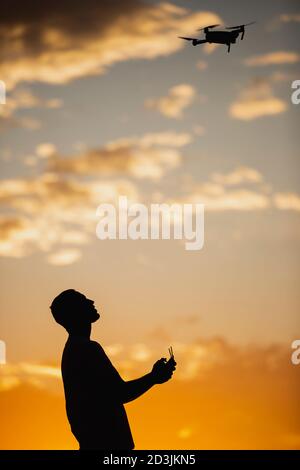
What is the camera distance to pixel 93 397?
274 cm

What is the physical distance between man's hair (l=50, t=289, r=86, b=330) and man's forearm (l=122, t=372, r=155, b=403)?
0.36 m

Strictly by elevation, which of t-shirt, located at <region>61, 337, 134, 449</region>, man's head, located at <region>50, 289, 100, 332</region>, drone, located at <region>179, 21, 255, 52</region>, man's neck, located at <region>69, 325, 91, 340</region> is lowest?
t-shirt, located at <region>61, 337, 134, 449</region>

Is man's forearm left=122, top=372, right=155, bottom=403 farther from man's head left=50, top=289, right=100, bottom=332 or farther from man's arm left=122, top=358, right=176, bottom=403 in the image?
man's head left=50, top=289, right=100, bottom=332

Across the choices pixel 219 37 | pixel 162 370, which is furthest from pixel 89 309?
pixel 219 37

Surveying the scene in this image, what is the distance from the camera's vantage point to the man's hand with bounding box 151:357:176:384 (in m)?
2.66

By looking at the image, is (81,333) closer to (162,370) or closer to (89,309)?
(89,309)

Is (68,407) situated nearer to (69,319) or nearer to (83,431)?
(83,431)

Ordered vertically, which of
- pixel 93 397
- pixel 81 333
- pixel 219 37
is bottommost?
pixel 93 397

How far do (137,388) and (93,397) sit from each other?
195 mm

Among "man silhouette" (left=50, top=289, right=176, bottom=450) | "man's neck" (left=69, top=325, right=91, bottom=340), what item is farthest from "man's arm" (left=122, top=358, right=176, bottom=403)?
"man's neck" (left=69, top=325, right=91, bottom=340)

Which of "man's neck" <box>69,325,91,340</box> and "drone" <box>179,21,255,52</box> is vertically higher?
"drone" <box>179,21,255,52</box>

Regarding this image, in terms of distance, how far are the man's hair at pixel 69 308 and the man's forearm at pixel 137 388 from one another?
0.36 metres

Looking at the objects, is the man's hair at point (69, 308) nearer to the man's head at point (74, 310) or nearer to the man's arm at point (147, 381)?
the man's head at point (74, 310)
